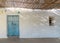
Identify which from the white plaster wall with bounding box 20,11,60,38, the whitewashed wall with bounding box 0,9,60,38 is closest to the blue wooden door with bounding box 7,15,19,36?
the whitewashed wall with bounding box 0,9,60,38

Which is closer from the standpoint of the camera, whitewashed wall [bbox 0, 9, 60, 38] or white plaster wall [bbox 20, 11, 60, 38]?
whitewashed wall [bbox 0, 9, 60, 38]

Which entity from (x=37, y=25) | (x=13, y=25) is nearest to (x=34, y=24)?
(x=37, y=25)

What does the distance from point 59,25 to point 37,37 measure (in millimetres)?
2120

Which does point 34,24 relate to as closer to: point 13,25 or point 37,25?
point 37,25

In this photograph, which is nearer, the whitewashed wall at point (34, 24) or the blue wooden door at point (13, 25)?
the whitewashed wall at point (34, 24)

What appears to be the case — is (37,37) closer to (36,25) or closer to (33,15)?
(36,25)

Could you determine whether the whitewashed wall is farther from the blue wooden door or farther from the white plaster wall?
the blue wooden door

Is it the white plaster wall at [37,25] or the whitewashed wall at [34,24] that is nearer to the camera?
the whitewashed wall at [34,24]

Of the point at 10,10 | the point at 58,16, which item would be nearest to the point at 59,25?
the point at 58,16

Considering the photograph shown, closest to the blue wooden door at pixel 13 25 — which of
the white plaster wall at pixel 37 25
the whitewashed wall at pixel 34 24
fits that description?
the whitewashed wall at pixel 34 24

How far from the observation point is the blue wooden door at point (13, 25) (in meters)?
11.6

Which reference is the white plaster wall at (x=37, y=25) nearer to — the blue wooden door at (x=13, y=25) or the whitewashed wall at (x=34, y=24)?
the whitewashed wall at (x=34, y=24)

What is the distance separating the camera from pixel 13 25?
1176cm

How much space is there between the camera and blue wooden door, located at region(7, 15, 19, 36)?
1162 cm
